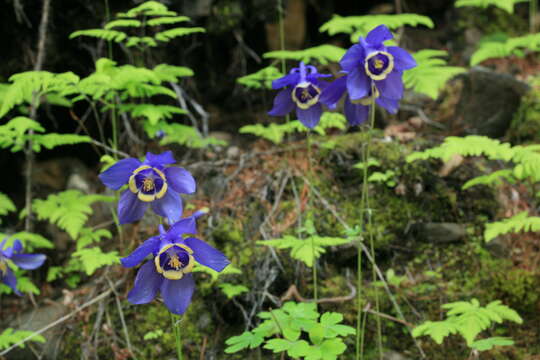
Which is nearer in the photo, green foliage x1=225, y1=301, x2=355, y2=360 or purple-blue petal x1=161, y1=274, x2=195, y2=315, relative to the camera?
purple-blue petal x1=161, y1=274, x2=195, y2=315

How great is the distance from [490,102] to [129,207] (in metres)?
4.19

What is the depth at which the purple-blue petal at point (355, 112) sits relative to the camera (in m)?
2.56

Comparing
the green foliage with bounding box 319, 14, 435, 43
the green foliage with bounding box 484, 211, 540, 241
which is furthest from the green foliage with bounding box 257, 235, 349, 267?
the green foliage with bounding box 319, 14, 435, 43

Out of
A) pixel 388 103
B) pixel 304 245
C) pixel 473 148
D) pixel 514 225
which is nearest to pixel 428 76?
pixel 473 148

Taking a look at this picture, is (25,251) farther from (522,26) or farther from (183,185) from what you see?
(522,26)

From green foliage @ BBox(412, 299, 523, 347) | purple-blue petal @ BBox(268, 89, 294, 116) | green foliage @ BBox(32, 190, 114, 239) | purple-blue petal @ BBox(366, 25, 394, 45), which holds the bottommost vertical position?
green foliage @ BBox(412, 299, 523, 347)

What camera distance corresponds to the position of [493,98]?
4.98 metres

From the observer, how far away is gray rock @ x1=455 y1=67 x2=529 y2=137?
4934 mm

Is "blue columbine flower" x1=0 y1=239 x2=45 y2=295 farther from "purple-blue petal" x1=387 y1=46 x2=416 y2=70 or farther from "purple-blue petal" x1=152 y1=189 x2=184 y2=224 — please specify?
"purple-blue petal" x1=387 y1=46 x2=416 y2=70

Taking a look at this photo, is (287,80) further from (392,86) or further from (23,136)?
(23,136)

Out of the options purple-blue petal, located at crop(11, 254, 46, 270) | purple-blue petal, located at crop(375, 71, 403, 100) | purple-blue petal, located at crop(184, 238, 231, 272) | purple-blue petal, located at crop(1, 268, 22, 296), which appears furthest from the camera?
purple-blue petal, located at crop(11, 254, 46, 270)

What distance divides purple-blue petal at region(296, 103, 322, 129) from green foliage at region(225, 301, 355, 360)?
39.7 inches

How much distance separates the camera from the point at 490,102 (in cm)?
498

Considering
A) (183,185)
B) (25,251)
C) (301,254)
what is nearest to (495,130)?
(301,254)
